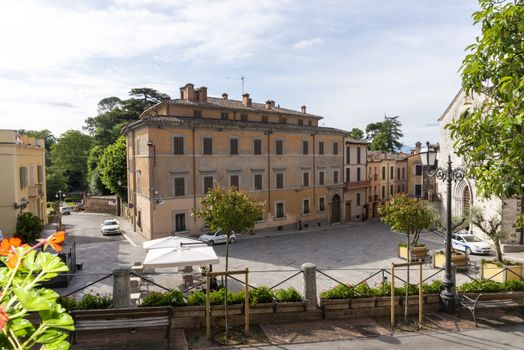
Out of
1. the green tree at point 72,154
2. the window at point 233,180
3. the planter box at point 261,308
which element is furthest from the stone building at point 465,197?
the green tree at point 72,154

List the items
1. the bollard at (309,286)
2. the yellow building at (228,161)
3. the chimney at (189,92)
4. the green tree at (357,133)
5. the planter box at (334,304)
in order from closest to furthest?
the bollard at (309,286)
the planter box at (334,304)
the yellow building at (228,161)
the chimney at (189,92)
the green tree at (357,133)

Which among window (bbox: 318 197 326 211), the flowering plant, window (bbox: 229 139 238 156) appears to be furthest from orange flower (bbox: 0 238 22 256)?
window (bbox: 318 197 326 211)

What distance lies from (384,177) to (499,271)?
31.3 meters

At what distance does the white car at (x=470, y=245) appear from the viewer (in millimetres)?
24172

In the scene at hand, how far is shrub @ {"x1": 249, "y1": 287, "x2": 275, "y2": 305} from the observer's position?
36.7ft

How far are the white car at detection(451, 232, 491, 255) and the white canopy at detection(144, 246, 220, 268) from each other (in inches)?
714

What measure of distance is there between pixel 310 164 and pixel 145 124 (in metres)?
17.0

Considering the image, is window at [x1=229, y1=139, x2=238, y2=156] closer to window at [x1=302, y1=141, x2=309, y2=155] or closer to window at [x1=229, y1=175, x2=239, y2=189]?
window at [x1=229, y1=175, x2=239, y2=189]

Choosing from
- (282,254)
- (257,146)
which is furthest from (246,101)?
(282,254)

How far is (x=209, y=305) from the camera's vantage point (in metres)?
10.3

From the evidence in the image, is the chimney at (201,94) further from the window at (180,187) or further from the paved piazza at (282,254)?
the paved piazza at (282,254)

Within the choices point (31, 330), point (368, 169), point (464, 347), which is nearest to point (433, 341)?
point (464, 347)

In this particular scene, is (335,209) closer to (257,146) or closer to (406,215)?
(257,146)

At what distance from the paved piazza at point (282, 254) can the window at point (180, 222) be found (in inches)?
121
